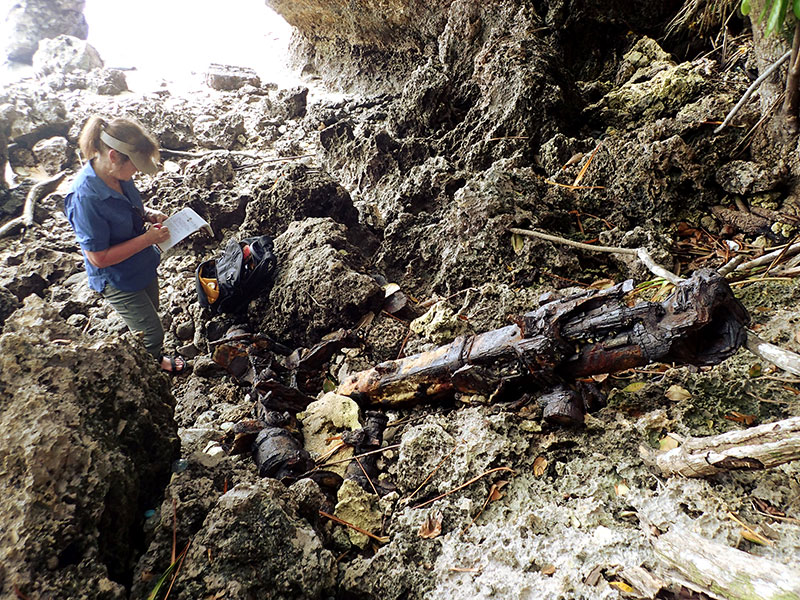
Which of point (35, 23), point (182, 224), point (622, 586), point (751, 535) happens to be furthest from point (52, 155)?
point (751, 535)

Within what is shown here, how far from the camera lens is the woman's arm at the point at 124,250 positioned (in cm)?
279

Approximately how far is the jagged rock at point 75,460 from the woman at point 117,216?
93 centimetres

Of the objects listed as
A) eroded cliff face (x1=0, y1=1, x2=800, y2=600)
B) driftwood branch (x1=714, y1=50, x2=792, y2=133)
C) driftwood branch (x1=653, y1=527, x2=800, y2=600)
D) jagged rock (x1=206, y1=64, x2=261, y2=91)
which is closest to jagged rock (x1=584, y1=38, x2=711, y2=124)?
eroded cliff face (x1=0, y1=1, x2=800, y2=600)

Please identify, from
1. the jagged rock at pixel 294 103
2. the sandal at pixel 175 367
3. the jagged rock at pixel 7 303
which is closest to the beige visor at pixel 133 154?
the sandal at pixel 175 367

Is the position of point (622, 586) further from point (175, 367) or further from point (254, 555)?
point (175, 367)

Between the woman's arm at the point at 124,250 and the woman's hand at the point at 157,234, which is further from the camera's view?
the woman's hand at the point at 157,234

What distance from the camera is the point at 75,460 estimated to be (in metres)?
1.41

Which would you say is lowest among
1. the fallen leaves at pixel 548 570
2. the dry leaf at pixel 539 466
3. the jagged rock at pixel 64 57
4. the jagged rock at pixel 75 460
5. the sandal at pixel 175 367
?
the sandal at pixel 175 367

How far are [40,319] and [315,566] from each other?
171cm

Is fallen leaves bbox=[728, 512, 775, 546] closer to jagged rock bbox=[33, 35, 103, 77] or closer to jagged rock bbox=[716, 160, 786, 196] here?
jagged rock bbox=[716, 160, 786, 196]

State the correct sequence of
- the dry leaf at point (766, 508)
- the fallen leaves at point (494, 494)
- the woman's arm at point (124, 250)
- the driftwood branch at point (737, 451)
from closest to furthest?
the driftwood branch at point (737, 451) < the dry leaf at point (766, 508) < the fallen leaves at point (494, 494) < the woman's arm at point (124, 250)

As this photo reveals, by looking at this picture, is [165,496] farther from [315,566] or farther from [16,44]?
[16,44]

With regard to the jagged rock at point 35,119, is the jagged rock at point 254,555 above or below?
below

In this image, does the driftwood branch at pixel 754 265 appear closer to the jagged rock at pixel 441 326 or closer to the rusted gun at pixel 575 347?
the rusted gun at pixel 575 347
